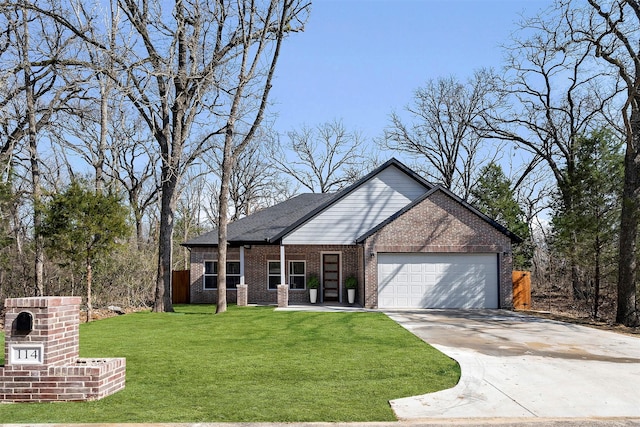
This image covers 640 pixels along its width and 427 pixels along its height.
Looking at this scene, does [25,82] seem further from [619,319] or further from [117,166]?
[619,319]

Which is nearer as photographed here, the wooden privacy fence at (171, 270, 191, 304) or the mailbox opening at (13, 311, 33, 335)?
the mailbox opening at (13, 311, 33, 335)

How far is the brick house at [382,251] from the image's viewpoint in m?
19.9

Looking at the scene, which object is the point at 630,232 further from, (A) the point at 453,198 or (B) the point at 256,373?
(B) the point at 256,373

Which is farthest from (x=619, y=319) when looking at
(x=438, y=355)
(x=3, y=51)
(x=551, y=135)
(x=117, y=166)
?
(x=117, y=166)

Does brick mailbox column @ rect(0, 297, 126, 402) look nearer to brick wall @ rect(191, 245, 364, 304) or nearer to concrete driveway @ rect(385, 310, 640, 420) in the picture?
concrete driveway @ rect(385, 310, 640, 420)

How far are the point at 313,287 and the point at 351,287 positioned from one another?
5.43 feet

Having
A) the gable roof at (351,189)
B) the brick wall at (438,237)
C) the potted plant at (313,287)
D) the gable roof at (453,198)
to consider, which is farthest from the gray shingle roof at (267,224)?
the brick wall at (438,237)

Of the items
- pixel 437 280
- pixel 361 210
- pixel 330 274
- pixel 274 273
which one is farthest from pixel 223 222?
pixel 437 280

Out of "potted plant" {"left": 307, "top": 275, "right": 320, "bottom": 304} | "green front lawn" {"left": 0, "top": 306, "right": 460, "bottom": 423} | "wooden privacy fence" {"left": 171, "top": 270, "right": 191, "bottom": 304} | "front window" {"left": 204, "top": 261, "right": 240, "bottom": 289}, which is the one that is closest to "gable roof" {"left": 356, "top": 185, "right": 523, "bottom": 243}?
"potted plant" {"left": 307, "top": 275, "right": 320, "bottom": 304}

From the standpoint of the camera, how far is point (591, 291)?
1964 cm

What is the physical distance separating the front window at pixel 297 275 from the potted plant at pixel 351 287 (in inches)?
83.8

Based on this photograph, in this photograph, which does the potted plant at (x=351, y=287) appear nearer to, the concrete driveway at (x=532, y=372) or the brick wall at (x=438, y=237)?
the brick wall at (x=438, y=237)

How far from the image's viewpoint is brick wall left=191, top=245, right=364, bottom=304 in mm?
23469

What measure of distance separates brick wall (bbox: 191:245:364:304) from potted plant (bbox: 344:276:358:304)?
0.79 m
